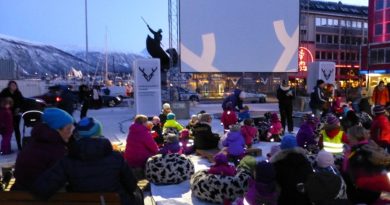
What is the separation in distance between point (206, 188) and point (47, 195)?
111 inches

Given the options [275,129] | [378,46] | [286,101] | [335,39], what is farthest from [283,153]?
[335,39]

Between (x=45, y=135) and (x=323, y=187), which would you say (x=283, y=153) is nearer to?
(x=323, y=187)

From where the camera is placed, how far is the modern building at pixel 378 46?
47.9 meters

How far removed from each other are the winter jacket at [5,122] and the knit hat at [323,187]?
7.96 meters

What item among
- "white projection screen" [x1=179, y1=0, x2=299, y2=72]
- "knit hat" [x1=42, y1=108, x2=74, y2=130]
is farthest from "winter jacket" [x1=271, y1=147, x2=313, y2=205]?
"white projection screen" [x1=179, y1=0, x2=299, y2=72]

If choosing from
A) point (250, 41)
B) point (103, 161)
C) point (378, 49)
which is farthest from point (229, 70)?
point (378, 49)

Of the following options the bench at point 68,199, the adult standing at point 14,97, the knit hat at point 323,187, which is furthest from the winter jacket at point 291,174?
the adult standing at point 14,97

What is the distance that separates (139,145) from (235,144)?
1.90 m

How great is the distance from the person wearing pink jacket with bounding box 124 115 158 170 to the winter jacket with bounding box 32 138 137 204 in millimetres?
3765

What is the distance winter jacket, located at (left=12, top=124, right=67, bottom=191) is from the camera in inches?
149

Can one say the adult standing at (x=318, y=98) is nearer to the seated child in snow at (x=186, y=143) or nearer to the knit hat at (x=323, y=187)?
the seated child in snow at (x=186, y=143)

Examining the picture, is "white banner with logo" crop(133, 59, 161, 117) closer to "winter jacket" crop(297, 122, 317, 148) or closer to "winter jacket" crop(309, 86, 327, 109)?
"winter jacket" crop(309, 86, 327, 109)

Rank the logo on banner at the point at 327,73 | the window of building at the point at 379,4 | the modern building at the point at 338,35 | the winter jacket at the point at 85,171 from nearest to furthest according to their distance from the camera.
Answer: the winter jacket at the point at 85,171 < the logo on banner at the point at 327,73 < the window of building at the point at 379,4 < the modern building at the point at 338,35

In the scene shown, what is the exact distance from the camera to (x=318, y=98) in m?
12.8
